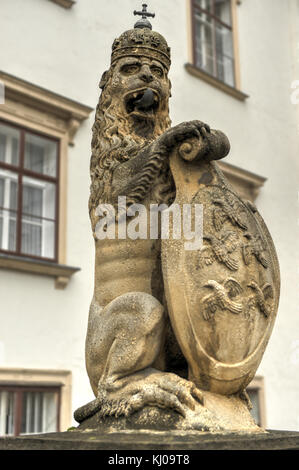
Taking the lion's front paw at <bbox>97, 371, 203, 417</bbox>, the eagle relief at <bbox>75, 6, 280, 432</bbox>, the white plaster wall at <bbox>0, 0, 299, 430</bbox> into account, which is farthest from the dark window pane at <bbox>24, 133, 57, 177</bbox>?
the lion's front paw at <bbox>97, 371, 203, 417</bbox>

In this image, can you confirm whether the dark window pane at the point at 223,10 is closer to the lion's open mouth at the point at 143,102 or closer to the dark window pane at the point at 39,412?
the dark window pane at the point at 39,412

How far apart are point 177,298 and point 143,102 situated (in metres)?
1.10

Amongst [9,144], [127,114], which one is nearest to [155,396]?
[127,114]

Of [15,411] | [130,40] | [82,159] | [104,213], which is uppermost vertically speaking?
[82,159]

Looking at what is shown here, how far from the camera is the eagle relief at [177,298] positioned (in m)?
2.61

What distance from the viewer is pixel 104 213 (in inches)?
121

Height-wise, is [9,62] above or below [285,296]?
above

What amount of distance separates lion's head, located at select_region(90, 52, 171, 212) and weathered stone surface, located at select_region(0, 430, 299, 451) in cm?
122

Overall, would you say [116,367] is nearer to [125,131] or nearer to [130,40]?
[125,131]

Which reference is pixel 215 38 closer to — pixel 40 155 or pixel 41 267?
pixel 40 155

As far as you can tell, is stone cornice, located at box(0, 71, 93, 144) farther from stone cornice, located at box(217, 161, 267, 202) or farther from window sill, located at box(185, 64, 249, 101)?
stone cornice, located at box(217, 161, 267, 202)

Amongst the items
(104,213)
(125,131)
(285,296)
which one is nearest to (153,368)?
(104,213)

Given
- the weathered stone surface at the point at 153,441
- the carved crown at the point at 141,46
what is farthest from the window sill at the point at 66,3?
the weathered stone surface at the point at 153,441

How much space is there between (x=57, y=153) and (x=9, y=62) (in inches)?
48.1
